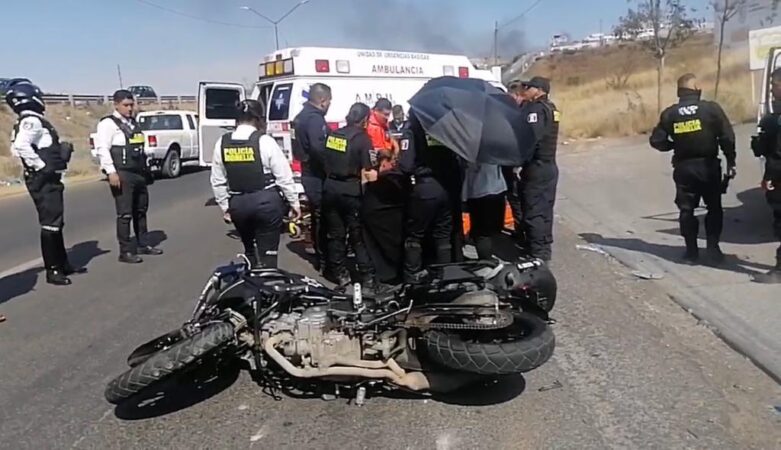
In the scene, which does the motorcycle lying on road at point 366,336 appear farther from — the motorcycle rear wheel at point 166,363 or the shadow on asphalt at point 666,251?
the shadow on asphalt at point 666,251

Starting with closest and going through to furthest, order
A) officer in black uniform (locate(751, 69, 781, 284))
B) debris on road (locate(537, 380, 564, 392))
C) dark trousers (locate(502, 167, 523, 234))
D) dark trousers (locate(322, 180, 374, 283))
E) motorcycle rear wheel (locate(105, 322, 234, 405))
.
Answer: motorcycle rear wheel (locate(105, 322, 234, 405)) → debris on road (locate(537, 380, 564, 392)) → officer in black uniform (locate(751, 69, 781, 284)) → dark trousers (locate(322, 180, 374, 283)) → dark trousers (locate(502, 167, 523, 234))

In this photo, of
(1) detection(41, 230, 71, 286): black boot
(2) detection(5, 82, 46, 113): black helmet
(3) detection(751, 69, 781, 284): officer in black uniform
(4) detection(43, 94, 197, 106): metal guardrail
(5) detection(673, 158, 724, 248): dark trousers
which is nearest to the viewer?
(3) detection(751, 69, 781, 284): officer in black uniform

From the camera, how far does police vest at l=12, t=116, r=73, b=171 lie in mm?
7660

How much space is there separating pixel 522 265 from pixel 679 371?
1.13 meters

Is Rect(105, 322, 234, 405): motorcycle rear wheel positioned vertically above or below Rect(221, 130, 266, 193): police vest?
below

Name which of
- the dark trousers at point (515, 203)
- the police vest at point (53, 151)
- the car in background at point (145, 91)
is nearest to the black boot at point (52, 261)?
the police vest at point (53, 151)

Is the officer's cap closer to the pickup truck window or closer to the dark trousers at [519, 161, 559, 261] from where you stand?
the dark trousers at [519, 161, 559, 261]

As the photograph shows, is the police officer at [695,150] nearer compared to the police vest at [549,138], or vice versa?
the police officer at [695,150]

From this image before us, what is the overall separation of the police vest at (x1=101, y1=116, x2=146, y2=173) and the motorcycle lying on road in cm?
464

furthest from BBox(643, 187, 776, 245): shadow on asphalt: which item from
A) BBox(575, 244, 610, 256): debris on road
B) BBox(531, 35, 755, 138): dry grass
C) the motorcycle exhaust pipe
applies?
BBox(531, 35, 755, 138): dry grass

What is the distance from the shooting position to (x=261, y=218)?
603 centimetres

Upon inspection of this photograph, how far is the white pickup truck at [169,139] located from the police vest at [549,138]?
47.9ft

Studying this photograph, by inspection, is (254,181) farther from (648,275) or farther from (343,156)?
(648,275)

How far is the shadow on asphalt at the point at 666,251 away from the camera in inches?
283
